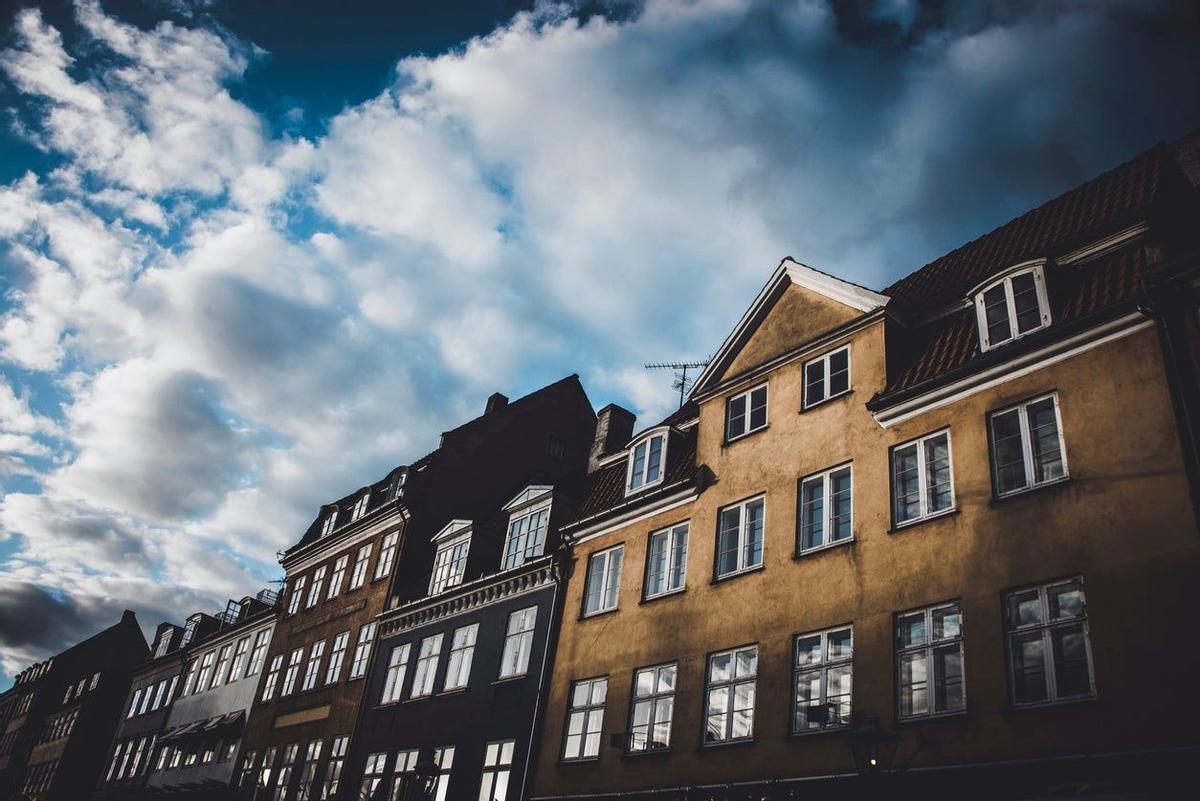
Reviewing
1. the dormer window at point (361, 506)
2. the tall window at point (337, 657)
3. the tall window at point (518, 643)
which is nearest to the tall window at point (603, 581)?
the tall window at point (518, 643)

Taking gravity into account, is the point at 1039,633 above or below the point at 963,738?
above

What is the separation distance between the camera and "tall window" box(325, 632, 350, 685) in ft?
104

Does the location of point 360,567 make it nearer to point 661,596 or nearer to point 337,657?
point 337,657

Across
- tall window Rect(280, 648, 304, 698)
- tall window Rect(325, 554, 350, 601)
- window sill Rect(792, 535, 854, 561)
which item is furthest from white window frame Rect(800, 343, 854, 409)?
tall window Rect(280, 648, 304, 698)

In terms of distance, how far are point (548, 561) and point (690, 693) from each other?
Answer: 709cm

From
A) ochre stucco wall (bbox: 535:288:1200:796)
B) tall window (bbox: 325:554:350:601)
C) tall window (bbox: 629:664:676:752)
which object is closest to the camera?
ochre stucco wall (bbox: 535:288:1200:796)

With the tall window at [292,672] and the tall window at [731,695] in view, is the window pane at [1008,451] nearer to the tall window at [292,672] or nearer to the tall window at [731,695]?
the tall window at [731,695]

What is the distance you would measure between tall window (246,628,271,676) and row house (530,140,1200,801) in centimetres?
2130

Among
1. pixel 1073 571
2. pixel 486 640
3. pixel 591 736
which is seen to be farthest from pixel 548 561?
pixel 1073 571

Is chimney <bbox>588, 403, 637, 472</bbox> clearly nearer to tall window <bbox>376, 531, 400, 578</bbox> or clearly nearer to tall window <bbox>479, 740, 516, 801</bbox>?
tall window <bbox>376, 531, 400, 578</bbox>

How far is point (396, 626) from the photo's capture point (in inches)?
1168

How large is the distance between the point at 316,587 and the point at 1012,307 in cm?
3008

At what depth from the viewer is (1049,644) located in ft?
41.4

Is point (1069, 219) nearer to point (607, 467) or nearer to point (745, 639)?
point (745, 639)
